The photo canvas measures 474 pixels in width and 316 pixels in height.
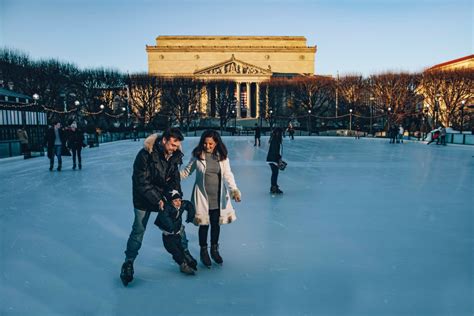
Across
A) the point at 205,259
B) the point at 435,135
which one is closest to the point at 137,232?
the point at 205,259

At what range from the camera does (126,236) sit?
4664 millimetres

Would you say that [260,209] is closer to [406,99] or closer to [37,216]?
[37,216]

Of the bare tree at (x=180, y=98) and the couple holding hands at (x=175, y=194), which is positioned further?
the bare tree at (x=180, y=98)

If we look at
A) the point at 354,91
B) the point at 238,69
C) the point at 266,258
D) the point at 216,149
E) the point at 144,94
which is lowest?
the point at 266,258

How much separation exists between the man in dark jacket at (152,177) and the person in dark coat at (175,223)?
0.27 feet

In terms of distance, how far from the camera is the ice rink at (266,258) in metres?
2.98

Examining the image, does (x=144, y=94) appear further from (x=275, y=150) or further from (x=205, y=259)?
(x=205, y=259)

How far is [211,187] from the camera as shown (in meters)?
3.60

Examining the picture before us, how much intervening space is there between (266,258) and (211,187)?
98 cm

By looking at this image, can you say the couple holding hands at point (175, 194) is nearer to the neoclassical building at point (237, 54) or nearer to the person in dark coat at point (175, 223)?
the person in dark coat at point (175, 223)

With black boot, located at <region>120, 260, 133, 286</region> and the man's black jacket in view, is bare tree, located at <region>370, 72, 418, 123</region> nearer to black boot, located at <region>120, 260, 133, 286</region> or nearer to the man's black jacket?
the man's black jacket

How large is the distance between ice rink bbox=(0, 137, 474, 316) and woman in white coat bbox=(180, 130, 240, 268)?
442mm

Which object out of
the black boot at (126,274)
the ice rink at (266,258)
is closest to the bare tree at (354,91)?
the ice rink at (266,258)

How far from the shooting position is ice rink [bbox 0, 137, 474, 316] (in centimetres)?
298
